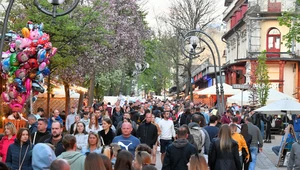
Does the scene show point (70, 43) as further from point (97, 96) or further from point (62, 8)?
point (97, 96)

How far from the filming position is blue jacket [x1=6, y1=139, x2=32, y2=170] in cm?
967

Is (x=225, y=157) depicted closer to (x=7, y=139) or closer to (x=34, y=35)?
(x=7, y=139)

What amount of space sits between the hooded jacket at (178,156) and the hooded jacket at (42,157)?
2.29 m

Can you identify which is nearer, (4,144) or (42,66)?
(4,144)

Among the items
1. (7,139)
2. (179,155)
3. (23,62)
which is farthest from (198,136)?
(23,62)

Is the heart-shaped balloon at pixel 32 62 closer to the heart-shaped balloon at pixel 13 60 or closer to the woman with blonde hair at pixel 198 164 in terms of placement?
the heart-shaped balloon at pixel 13 60

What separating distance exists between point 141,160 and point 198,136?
6041mm

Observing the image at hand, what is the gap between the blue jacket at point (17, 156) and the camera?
31.7 ft

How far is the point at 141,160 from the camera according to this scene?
7.84 metres

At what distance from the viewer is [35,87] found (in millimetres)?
18781

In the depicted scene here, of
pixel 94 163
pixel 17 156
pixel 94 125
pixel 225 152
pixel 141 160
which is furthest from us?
pixel 94 125

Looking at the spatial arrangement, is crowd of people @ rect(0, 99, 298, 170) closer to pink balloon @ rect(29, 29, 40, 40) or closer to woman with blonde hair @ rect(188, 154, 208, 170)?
woman with blonde hair @ rect(188, 154, 208, 170)

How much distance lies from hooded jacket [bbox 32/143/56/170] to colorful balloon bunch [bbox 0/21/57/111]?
30.3 feet

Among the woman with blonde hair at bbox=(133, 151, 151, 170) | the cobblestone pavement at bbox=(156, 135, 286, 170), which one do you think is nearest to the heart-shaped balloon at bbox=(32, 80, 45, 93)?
the cobblestone pavement at bbox=(156, 135, 286, 170)
